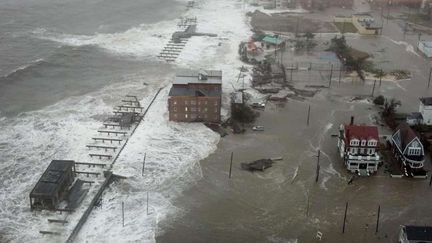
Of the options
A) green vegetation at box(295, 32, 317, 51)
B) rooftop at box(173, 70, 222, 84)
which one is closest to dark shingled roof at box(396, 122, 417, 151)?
rooftop at box(173, 70, 222, 84)

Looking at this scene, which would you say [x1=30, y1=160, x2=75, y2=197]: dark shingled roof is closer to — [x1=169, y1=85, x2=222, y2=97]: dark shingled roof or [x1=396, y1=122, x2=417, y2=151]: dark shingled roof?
[x1=169, y1=85, x2=222, y2=97]: dark shingled roof

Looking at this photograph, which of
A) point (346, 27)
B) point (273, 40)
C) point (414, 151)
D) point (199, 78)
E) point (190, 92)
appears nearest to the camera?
point (414, 151)

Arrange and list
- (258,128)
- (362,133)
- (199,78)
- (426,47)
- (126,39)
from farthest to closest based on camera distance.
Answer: (126,39) → (426,47) → (199,78) → (258,128) → (362,133)

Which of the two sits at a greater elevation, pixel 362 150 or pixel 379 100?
pixel 379 100

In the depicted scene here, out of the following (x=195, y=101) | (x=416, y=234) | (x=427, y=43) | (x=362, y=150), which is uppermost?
(x=427, y=43)

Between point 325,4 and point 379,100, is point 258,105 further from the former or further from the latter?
point 325,4

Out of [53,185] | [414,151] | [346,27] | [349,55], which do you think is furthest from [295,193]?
[346,27]
